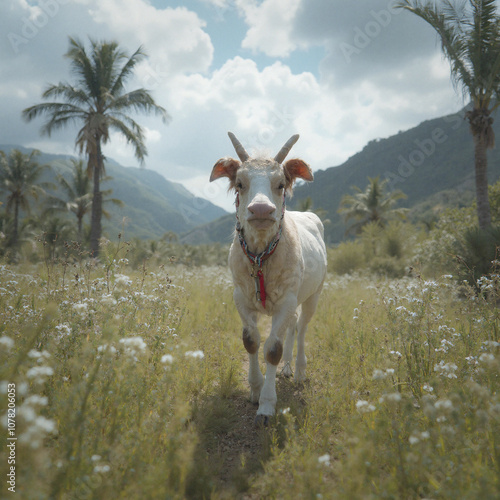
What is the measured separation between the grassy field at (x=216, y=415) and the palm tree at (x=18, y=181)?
102ft

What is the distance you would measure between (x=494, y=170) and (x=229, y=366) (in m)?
122

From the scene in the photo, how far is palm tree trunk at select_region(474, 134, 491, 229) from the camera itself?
10.4 meters

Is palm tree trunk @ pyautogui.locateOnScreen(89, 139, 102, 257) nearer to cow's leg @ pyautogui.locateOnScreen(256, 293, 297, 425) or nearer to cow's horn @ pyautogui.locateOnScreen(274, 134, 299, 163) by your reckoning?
cow's horn @ pyautogui.locateOnScreen(274, 134, 299, 163)

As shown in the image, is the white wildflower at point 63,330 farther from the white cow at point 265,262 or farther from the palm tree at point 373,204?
the palm tree at point 373,204

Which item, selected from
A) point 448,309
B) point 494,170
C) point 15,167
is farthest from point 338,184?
point 448,309

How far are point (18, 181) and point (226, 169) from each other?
34.0 meters

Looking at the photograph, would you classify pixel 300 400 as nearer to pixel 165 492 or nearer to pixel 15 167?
pixel 165 492

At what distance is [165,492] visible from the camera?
1724mm

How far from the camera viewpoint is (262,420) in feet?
9.57

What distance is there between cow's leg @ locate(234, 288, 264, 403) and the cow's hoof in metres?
0.49

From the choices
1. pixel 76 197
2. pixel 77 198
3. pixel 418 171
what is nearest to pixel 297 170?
pixel 77 198

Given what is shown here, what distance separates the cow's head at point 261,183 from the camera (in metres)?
2.80

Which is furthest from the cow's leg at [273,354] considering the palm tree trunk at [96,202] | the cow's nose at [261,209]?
the palm tree trunk at [96,202]

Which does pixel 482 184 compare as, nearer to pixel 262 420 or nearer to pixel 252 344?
pixel 252 344
